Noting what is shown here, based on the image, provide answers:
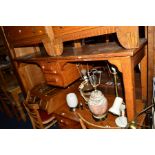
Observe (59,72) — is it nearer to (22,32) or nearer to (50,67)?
(50,67)

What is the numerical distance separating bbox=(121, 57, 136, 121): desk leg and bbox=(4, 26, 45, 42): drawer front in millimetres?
746

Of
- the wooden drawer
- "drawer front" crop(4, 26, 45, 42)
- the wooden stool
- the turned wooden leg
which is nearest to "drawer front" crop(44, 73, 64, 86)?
the wooden drawer

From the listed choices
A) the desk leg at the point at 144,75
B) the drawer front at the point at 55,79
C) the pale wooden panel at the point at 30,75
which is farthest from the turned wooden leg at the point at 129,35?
the pale wooden panel at the point at 30,75

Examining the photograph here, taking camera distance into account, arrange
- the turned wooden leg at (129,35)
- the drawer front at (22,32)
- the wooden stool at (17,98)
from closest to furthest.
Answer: the turned wooden leg at (129,35), the drawer front at (22,32), the wooden stool at (17,98)

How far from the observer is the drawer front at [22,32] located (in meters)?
1.35

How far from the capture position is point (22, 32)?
5.04ft

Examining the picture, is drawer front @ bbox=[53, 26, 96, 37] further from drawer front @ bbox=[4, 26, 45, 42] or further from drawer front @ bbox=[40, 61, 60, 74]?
drawer front @ bbox=[40, 61, 60, 74]

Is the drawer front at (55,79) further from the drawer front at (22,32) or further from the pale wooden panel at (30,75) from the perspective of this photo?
the pale wooden panel at (30,75)

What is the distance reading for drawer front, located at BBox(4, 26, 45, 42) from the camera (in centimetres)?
135

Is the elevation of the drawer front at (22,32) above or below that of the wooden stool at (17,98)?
above

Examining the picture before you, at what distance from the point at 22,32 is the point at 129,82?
1.14 m

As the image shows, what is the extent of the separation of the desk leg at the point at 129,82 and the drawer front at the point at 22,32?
2.45ft
